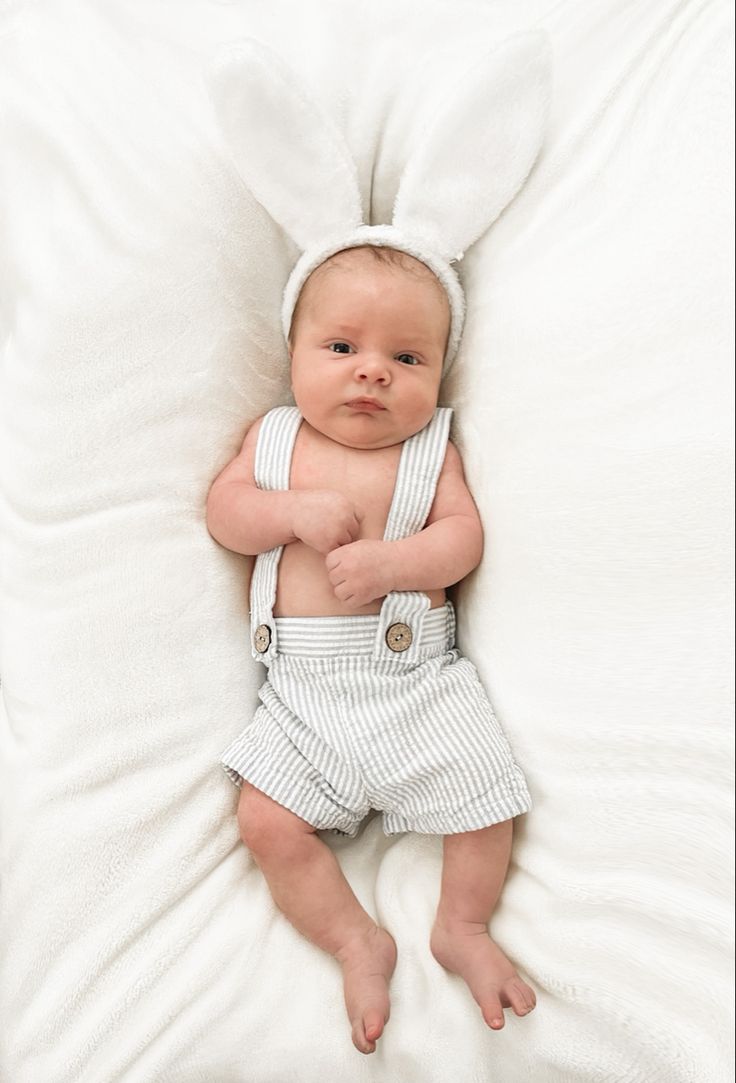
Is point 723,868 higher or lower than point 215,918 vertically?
higher

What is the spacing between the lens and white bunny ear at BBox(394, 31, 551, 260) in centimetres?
110

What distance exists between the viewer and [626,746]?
3.05 ft

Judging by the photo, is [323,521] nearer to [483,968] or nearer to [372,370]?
[372,370]

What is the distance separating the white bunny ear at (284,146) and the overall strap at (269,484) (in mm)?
226

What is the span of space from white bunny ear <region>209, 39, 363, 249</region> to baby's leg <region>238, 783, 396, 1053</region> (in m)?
0.69

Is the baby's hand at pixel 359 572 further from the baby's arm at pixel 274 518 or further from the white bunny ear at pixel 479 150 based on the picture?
the white bunny ear at pixel 479 150

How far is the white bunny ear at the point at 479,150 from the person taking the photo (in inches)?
43.3

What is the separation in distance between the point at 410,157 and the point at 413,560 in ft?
1.69

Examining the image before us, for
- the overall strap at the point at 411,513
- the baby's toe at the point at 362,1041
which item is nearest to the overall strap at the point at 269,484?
the overall strap at the point at 411,513

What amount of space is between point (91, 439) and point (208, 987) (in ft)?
2.03

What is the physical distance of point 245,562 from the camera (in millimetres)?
1240

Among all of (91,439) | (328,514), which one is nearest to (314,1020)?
(328,514)

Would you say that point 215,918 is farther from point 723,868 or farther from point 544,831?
point 723,868

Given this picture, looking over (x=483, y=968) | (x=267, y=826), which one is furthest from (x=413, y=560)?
(x=483, y=968)
